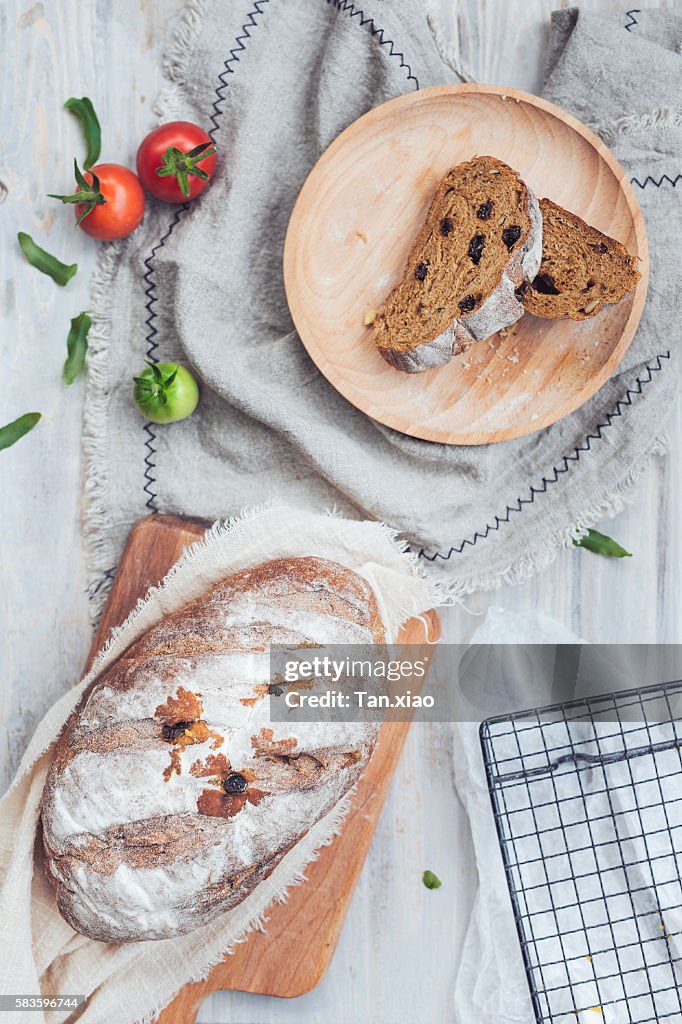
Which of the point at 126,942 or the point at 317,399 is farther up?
the point at 317,399

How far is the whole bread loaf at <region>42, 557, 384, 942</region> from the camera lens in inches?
73.1

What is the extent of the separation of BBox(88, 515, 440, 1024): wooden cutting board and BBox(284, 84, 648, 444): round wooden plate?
0.67 m

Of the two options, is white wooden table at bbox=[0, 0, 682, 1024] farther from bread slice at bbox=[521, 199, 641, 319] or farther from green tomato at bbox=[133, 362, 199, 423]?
bread slice at bbox=[521, 199, 641, 319]

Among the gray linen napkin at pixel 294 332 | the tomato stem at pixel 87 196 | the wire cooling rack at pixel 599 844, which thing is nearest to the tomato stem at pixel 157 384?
the gray linen napkin at pixel 294 332

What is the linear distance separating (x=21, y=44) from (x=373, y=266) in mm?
1223

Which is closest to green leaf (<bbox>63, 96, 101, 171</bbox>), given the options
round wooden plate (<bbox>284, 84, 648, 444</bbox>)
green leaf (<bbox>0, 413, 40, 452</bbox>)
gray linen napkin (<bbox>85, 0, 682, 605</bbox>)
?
gray linen napkin (<bbox>85, 0, 682, 605</bbox>)

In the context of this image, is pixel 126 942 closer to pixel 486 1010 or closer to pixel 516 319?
pixel 486 1010

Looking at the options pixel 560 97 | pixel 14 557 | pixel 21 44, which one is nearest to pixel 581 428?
pixel 560 97

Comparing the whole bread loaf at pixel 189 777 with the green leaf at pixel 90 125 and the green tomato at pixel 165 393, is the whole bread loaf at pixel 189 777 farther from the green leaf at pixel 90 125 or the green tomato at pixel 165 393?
the green leaf at pixel 90 125

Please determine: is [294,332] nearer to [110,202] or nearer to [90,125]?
[110,202]

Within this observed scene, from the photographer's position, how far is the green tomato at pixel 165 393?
7.32 feet

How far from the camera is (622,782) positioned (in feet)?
7.80

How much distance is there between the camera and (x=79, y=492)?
7.98ft

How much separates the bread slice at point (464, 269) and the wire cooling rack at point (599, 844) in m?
1.04
